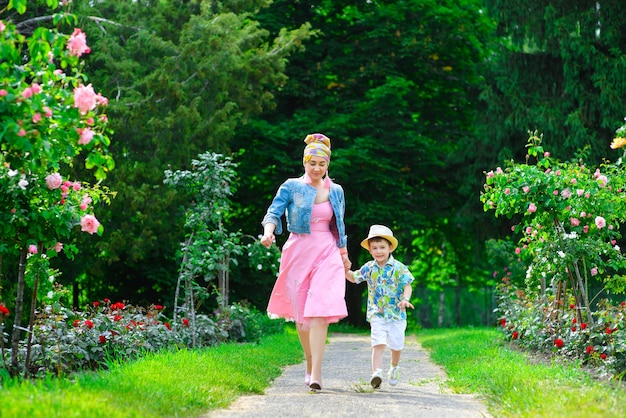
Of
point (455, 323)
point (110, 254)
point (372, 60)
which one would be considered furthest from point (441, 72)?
point (110, 254)

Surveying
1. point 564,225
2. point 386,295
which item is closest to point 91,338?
point 386,295

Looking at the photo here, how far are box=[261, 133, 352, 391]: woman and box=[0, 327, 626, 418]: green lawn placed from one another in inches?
28.5

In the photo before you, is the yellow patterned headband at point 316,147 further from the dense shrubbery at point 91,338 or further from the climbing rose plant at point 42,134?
the dense shrubbery at point 91,338

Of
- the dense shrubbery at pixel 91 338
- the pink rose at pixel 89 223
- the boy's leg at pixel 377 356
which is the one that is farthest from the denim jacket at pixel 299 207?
the dense shrubbery at pixel 91 338

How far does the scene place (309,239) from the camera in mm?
7125

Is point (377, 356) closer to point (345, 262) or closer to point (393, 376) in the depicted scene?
point (393, 376)

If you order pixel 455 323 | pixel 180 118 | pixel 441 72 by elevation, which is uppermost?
pixel 441 72

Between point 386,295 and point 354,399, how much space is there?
1241 mm

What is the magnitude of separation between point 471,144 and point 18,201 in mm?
15257

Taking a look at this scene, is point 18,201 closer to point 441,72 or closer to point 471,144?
point 471,144

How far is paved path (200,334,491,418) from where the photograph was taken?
18.3ft

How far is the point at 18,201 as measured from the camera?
21.2 ft

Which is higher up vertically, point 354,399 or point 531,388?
point 531,388

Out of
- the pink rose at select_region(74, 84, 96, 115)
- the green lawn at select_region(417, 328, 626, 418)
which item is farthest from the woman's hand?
the pink rose at select_region(74, 84, 96, 115)
